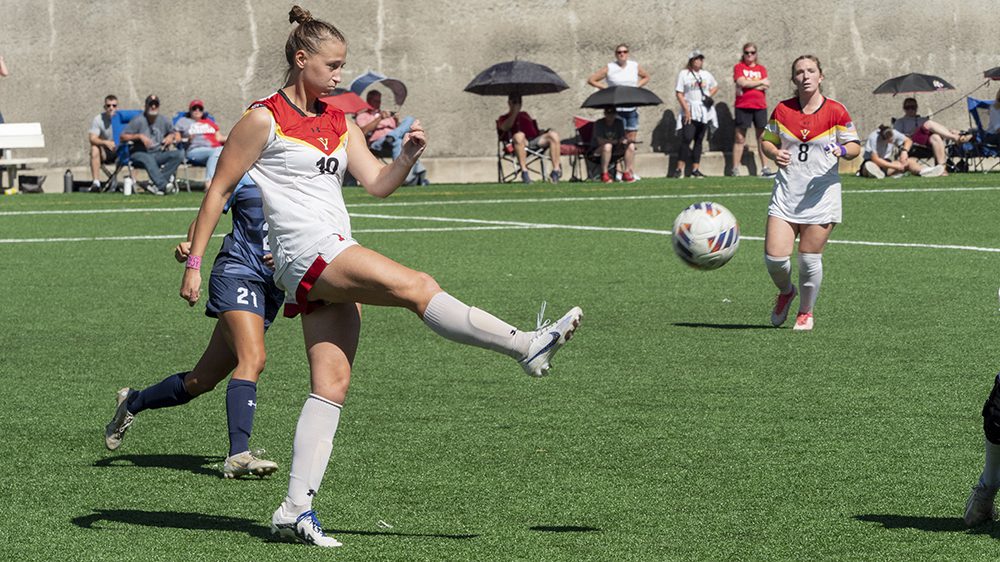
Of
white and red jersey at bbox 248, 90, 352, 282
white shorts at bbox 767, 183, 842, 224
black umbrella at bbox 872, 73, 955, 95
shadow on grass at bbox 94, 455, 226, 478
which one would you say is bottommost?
shadow on grass at bbox 94, 455, 226, 478

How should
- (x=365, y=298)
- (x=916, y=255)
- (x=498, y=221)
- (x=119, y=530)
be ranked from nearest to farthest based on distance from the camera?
(x=365, y=298), (x=119, y=530), (x=916, y=255), (x=498, y=221)

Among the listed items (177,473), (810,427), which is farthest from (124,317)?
(810,427)

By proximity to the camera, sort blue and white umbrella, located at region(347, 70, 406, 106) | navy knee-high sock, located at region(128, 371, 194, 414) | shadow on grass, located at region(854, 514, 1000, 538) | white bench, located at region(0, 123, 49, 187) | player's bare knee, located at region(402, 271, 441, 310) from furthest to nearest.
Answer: blue and white umbrella, located at region(347, 70, 406, 106), white bench, located at region(0, 123, 49, 187), navy knee-high sock, located at region(128, 371, 194, 414), shadow on grass, located at region(854, 514, 1000, 538), player's bare knee, located at region(402, 271, 441, 310)

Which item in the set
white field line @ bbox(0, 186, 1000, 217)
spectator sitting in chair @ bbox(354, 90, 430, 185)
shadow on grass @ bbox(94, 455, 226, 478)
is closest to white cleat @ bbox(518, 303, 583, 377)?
shadow on grass @ bbox(94, 455, 226, 478)

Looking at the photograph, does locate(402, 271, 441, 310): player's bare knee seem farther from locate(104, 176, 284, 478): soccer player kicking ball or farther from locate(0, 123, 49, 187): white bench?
locate(0, 123, 49, 187): white bench

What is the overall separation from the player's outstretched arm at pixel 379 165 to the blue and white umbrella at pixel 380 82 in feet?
77.1

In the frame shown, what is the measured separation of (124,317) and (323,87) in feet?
23.7

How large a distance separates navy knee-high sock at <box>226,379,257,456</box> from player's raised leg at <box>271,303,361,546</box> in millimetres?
1207

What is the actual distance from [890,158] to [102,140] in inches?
577

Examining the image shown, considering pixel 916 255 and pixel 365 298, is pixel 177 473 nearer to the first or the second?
pixel 365 298

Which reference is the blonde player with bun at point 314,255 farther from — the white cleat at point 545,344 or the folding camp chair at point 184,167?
the folding camp chair at point 184,167

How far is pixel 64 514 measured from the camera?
6.17 m

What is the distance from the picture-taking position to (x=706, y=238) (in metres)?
7.88

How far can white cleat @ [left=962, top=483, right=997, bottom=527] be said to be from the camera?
5.64m
